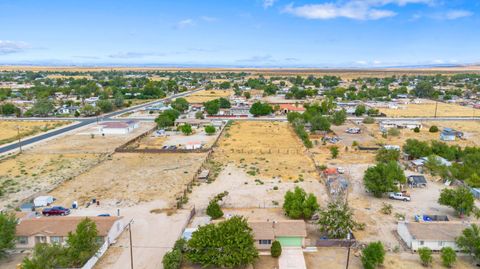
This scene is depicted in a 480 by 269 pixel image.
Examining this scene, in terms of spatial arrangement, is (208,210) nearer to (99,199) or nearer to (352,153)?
(99,199)

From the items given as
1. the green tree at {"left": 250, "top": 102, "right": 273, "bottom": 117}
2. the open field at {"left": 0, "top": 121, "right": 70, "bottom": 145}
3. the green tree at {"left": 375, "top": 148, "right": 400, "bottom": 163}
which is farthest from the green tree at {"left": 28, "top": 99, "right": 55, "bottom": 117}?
the green tree at {"left": 375, "top": 148, "right": 400, "bottom": 163}

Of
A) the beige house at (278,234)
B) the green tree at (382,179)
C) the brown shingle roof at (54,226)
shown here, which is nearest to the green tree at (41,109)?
the brown shingle roof at (54,226)

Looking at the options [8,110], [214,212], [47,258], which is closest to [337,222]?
[214,212]

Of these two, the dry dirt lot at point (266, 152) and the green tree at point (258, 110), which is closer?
the dry dirt lot at point (266, 152)

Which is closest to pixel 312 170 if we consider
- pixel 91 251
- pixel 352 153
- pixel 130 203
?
pixel 352 153

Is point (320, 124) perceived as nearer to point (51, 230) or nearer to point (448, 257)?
point (448, 257)

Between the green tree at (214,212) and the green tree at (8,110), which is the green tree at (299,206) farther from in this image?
the green tree at (8,110)
